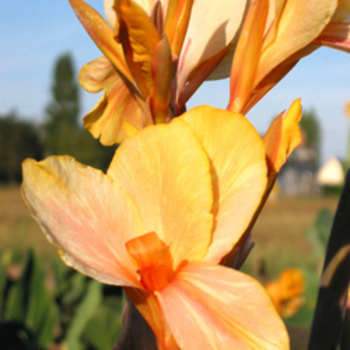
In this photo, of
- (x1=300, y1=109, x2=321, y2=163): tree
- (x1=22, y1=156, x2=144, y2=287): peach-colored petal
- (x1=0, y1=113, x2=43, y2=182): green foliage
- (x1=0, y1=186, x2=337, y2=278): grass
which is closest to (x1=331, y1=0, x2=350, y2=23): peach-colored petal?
(x1=22, y1=156, x2=144, y2=287): peach-colored petal

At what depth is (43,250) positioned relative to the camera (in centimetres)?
509

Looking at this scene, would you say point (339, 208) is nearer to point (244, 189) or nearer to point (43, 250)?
point (244, 189)

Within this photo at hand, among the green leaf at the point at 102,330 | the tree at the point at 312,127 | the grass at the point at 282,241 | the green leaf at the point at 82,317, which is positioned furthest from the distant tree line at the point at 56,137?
the tree at the point at 312,127

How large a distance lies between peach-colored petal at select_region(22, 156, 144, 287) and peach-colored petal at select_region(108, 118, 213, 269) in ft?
0.04

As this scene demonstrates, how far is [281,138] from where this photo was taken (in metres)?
0.34

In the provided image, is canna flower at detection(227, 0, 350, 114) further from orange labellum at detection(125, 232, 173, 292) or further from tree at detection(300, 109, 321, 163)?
tree at detection(300, 109, 321, 163)

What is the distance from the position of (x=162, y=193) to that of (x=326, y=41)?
205 mm

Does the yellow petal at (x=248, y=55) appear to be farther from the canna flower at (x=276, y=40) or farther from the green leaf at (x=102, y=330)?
the green leaf at (x=102, y=330)

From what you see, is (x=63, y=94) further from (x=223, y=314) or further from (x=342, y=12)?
(x=223, y=314)

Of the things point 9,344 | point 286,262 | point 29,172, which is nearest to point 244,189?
point 29,172

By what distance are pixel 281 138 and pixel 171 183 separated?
91 mm

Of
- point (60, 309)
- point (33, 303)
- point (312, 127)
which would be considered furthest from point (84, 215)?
point (312, 127)

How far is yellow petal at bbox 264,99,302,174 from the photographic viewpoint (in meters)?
0.34

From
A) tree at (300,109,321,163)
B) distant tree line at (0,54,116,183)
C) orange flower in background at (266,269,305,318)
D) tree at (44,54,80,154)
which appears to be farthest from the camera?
tree at (300,109,321,163)
